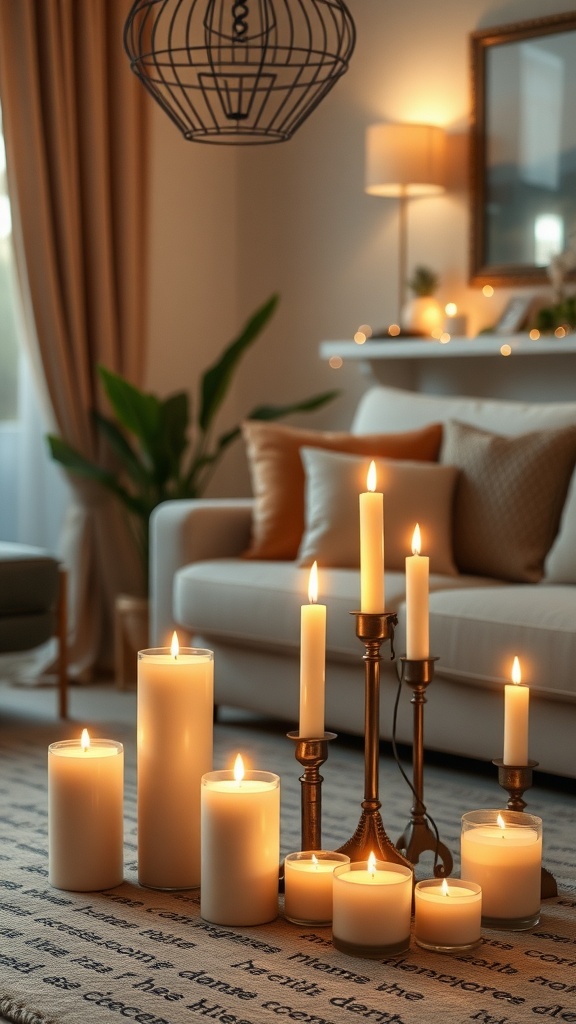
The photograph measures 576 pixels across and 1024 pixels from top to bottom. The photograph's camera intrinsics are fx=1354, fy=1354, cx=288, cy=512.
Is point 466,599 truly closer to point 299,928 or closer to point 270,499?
point 270,499

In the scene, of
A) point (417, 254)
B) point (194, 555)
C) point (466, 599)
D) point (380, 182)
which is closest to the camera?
point (466, 599)

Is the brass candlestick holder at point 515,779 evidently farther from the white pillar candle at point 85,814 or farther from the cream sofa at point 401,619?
the cream sofa at point 401,619

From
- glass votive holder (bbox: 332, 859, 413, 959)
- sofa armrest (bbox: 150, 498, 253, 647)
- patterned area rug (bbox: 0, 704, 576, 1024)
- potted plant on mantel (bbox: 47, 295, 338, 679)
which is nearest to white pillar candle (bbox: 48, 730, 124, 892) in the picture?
patterned area rug (bbox: 0, 704, 576, 1024)

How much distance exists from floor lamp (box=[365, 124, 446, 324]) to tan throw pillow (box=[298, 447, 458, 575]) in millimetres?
1189

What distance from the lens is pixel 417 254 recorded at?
4.63 meters

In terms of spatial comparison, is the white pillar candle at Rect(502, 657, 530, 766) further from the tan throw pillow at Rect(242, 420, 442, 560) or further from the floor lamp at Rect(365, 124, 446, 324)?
the floor lamp at Rect(365, 124, 446, 324)

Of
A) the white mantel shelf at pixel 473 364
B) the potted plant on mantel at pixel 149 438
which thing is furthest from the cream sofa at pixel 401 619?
the potted plant on mantel at pixel 149 438

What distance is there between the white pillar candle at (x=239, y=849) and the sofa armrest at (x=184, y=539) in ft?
5.75

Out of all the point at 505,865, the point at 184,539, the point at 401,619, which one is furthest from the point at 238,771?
the point at 184,539

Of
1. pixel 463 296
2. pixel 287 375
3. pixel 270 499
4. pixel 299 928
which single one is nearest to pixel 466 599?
pixel 270 499

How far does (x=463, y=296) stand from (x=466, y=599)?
1745 mm

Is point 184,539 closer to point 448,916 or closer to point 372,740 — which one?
point 372,740

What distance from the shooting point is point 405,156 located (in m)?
4.30

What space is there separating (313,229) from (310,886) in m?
3.42
